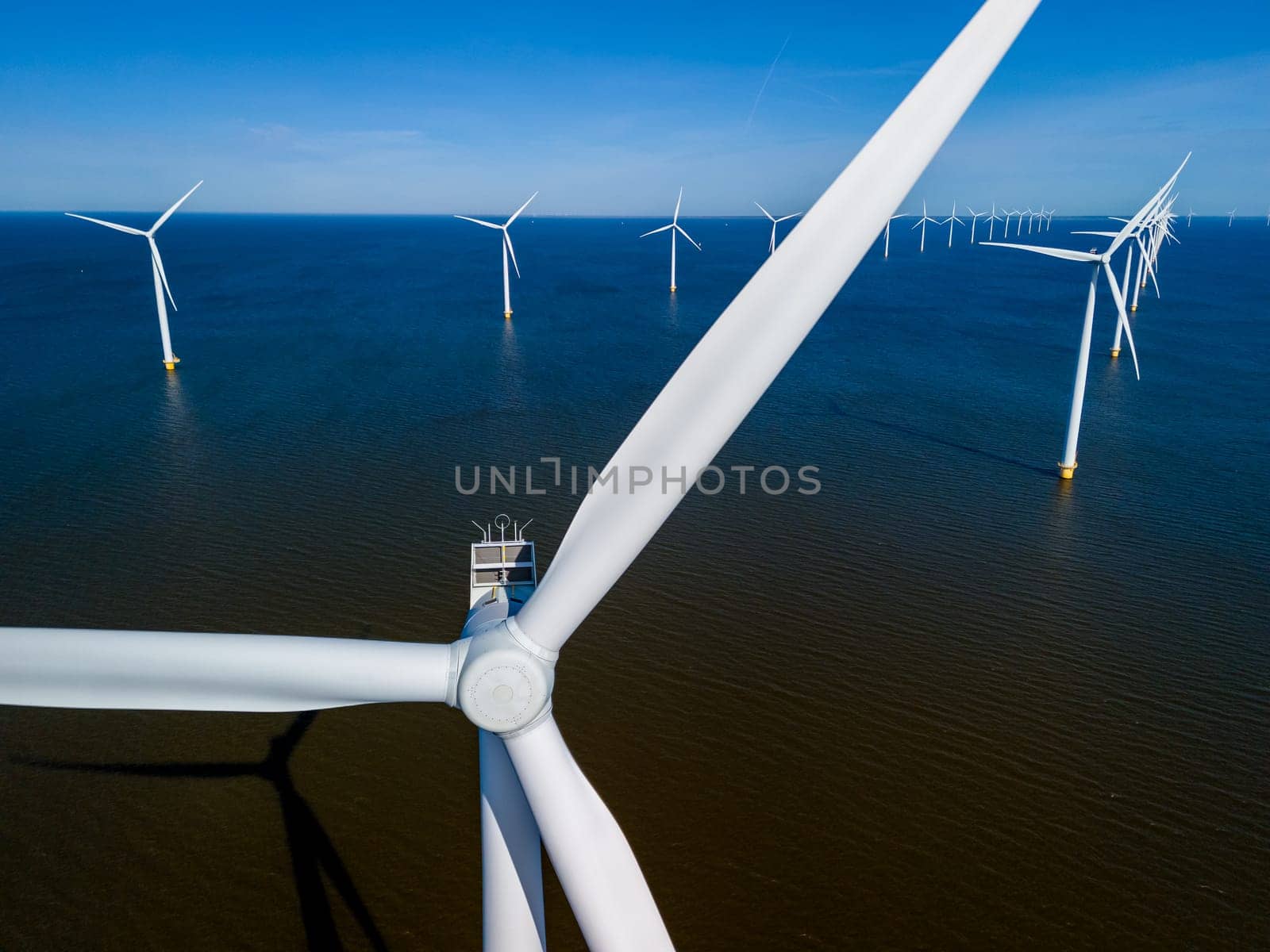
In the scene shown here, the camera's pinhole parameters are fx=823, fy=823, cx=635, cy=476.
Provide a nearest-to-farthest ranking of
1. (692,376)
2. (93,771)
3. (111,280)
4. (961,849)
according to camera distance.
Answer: (692,376) → (961,849) → (93,771) → (111,280)

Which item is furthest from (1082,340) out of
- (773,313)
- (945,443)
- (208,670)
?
(208,670)

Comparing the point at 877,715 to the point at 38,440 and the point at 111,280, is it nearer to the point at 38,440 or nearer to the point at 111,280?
the point at 38,440

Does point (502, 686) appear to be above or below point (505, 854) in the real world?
above

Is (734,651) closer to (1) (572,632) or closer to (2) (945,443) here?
(1) (572,632)

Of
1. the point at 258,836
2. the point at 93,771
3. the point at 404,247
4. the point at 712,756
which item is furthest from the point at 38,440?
the point at 404,247

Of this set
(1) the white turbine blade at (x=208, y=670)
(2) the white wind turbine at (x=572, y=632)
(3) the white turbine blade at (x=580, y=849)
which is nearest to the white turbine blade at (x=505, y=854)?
(3) the white turbine blade at (x=580, y=849)

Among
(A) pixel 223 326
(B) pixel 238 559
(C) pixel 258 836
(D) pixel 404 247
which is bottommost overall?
(C) pixel 258 836
